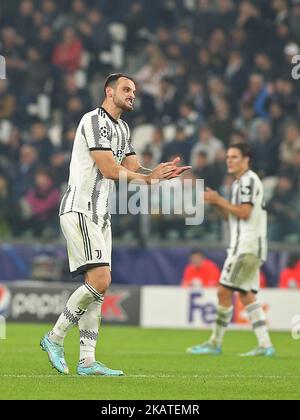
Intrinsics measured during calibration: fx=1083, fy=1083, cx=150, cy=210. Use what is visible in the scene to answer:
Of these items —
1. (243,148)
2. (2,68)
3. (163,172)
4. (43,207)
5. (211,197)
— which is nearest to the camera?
(163,172)

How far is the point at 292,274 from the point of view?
17484mm

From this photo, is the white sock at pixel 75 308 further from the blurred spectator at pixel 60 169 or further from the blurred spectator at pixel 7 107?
the blurred spectator at pixel 7 107

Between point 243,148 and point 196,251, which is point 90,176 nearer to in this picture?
point 243,148

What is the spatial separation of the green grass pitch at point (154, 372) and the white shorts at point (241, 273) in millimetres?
798

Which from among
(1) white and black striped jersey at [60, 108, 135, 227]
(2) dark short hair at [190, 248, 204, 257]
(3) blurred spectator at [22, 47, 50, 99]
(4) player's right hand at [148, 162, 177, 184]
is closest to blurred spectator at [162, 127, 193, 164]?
(2) dark short hair at [190, 248, 204, 257]

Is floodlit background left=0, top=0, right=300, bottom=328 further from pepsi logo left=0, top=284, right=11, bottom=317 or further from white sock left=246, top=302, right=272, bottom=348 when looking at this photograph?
white sock left=246, top=302, right=272, bottom=348

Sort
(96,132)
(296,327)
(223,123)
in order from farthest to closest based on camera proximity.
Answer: (223,123)
(296,327)
(96,132)

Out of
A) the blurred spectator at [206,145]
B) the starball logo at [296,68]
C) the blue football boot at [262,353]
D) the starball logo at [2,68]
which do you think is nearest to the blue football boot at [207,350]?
the blue football boot at [262,353]

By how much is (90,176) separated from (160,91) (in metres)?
11.9

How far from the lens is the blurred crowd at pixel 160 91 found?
60.5ft

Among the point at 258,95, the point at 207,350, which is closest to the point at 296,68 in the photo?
the point at 258,95

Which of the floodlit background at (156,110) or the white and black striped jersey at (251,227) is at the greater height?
the floodlit background at (156,110)

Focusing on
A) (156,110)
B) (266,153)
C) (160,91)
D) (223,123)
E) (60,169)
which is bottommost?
(60,169)

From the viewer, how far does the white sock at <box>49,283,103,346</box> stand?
8992 mm
